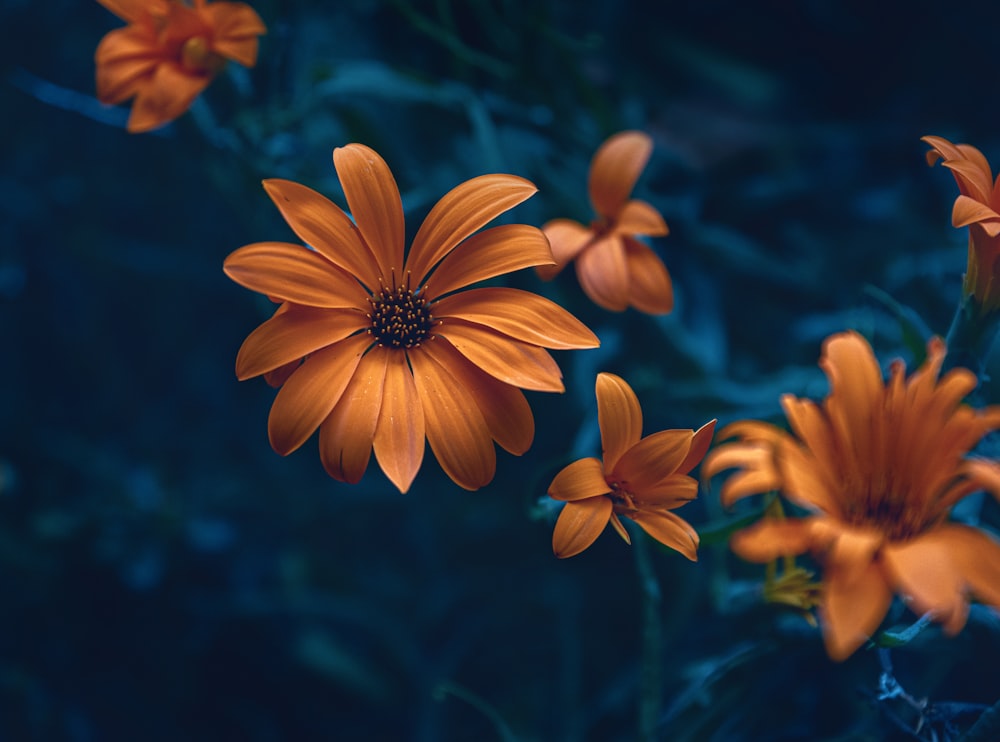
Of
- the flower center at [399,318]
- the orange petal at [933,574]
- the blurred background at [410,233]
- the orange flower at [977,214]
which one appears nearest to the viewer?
the orange petal at [933,574]

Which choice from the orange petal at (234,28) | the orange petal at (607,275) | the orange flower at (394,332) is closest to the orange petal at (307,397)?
the orange flower at (394,332)

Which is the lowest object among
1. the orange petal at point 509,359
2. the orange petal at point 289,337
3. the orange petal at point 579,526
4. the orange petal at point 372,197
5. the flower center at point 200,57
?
the orange petal at point 579,526

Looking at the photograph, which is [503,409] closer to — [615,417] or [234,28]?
[615,417]

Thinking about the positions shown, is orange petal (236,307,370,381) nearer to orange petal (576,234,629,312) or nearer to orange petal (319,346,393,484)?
orange petal (319,346,393,484)

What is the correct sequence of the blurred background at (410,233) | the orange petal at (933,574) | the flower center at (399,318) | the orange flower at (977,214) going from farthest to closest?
the blurred background at (410,233) < the flower center at (399,318) < the orange flower at (977,214) < the orange petal at (933,574)

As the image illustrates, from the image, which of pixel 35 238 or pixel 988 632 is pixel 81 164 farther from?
pixel 988 632

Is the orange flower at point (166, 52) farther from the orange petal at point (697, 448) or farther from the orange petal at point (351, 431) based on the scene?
the orange petal at point (697, 448)
